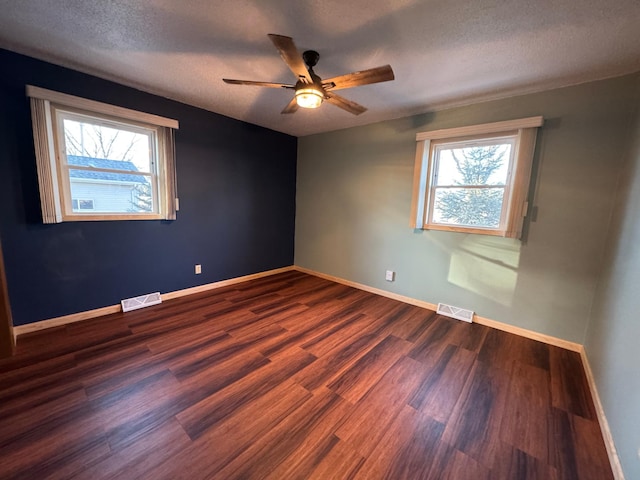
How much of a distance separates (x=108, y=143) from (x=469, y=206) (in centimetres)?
394

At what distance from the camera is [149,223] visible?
9.53 feet

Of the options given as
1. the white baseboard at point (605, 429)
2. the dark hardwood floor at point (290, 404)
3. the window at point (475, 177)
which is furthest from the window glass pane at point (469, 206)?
the white baseboard at point (605, 429)

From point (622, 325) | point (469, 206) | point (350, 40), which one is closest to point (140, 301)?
point (350, 40)

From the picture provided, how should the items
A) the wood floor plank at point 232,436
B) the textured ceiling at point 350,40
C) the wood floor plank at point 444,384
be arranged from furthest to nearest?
the wood floor plank at point 444,384 → the textured ceiling at point 350,40 → the wood floor plank at point 232,436

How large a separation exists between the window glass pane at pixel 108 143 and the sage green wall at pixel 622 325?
4200 millimetres

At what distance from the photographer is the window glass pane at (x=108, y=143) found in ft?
7.77

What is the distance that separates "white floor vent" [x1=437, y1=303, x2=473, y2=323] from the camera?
2.82 meters

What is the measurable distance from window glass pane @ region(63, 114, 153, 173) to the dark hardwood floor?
1.68 metres

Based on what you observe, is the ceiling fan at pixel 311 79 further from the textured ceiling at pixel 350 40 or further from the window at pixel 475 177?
the window at pixel 475 177

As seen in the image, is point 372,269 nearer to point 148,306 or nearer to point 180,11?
point 148,306

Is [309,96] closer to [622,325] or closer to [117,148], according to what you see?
[117,148]

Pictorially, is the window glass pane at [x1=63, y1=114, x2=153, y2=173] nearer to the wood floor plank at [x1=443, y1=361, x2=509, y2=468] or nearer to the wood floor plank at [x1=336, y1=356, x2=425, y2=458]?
the wood floor plank at [x1=336, y1=356, x2=425, y2=458]

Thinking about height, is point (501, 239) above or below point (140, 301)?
above

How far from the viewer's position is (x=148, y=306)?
2889 millimetres
